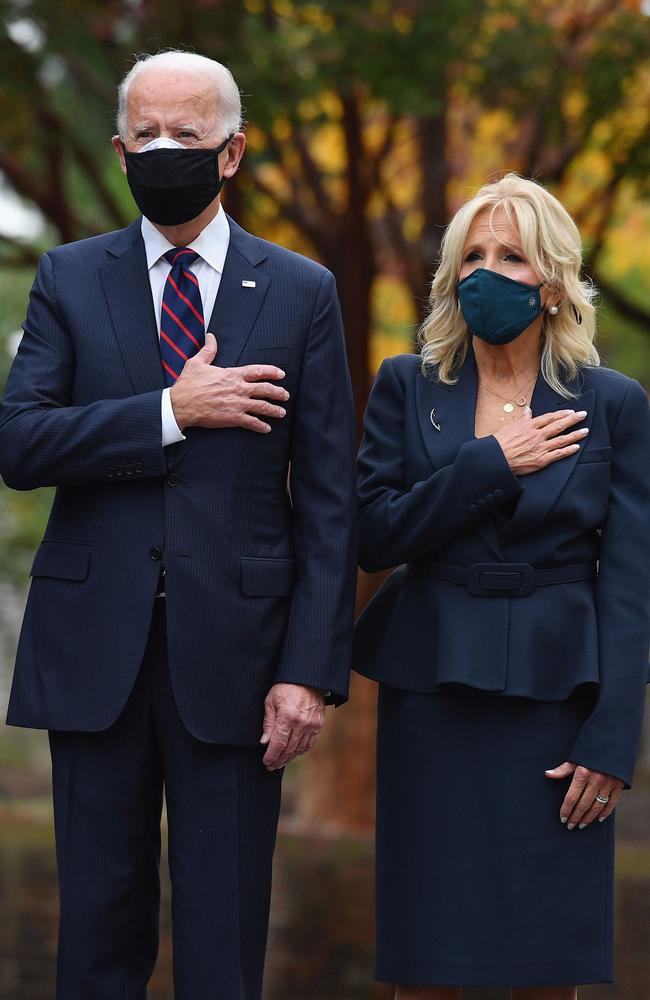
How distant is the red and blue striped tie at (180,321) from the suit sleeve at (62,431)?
0.12m

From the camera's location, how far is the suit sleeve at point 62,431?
340 centimetres

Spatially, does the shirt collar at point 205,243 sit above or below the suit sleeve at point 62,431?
Result: above

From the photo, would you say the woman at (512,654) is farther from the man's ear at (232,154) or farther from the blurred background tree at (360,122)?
the blurred background tree at (360,122)

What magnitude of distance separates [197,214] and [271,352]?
35cm

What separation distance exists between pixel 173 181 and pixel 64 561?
2.88 ft

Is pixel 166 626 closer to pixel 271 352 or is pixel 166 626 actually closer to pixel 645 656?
pixel 271 352

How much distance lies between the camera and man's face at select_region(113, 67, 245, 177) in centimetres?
344

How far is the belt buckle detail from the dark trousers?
674mm

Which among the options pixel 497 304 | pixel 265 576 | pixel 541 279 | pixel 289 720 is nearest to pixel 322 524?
pixel 265 576

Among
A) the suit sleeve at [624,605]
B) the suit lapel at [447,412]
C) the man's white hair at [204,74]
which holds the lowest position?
the suit sleeve at [624,605]

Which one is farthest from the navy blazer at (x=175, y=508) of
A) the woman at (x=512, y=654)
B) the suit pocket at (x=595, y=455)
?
the suit pocket at (x=595, y=455)

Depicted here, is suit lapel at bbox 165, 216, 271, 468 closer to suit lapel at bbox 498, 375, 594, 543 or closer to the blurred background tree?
suit lapel at bbox 498, 375, 594, 543

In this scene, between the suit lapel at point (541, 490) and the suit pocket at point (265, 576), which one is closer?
the suit pocket at point (265, 576)

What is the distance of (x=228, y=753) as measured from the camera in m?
3.47
